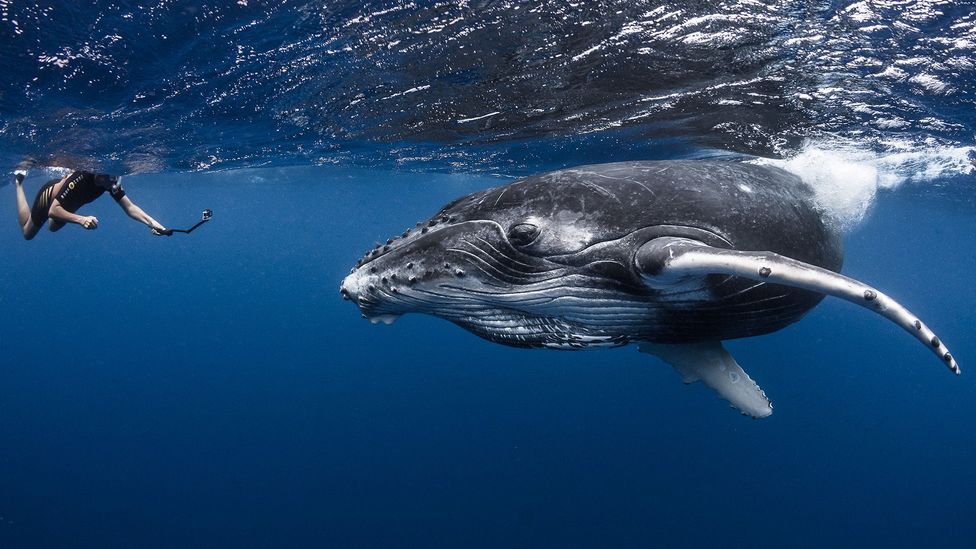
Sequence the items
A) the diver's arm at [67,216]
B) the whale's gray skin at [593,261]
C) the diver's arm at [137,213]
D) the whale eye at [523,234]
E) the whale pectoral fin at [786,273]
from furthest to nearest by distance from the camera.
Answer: the diver's arm at [137,213], the diver's arm at [67,216], the whale eye at [523,234], the whale's gray skin at [593,261], the whale pectoral fin at [786,273]

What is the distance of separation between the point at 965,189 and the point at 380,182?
31.9m

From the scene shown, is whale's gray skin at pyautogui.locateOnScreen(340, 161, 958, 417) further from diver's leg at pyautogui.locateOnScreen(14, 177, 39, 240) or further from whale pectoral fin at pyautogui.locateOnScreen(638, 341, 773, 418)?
diver's leg at pyautogui.locateOnScreen(14, 177, 39, 240)

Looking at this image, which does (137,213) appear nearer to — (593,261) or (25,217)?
(25,217)

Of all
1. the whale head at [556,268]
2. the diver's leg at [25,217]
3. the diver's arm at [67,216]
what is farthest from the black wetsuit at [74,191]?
the whale head at [556,268]

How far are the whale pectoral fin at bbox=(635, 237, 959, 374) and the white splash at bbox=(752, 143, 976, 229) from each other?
11371mm

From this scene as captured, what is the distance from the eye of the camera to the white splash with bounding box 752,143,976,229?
43.9 feet

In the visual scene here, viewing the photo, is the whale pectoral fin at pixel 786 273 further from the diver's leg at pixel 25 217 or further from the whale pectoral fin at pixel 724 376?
the diver's leg at pixel 25 217

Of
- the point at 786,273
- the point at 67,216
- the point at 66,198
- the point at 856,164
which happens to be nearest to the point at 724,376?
the point at 786,273

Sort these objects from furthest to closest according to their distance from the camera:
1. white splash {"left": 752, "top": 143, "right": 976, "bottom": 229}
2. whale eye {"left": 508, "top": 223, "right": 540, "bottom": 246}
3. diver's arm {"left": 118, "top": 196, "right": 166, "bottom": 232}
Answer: white splash {"left": 752, "top": 143, "right": 976, "bottom": 229}
diver's arm {"left": 118, "top": 196, "right": 166, "bottom": 232}
whale eye {"left": 508, "top": 223, "right": 540, "bottom": 246}

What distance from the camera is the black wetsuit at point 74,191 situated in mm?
10023

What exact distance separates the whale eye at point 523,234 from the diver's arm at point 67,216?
24.5 feet

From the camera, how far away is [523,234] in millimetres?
3332

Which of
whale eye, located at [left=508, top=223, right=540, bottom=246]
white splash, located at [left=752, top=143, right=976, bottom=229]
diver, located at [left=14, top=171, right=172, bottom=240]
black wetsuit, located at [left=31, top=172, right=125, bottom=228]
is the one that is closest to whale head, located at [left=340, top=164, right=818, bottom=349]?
whale eye, located at [left=508, top=223, right=540, bottom=246]

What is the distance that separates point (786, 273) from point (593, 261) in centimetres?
111
